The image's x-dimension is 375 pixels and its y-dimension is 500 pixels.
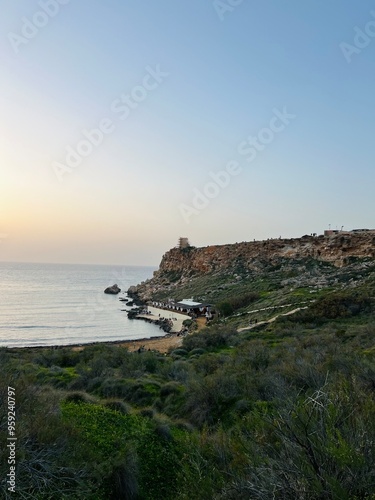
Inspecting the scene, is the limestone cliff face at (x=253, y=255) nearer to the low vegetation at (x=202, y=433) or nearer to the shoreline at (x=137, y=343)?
the shoreline at (x=137, y=343)

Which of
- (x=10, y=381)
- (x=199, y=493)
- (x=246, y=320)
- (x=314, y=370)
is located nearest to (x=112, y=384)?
(x=314, y=370)

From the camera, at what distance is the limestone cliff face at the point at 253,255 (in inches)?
2518

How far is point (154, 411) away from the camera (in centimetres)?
1184

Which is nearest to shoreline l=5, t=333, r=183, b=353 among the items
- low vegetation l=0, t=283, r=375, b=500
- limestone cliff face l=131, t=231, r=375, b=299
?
low vegetation l=0, t=283, r=375, b=500

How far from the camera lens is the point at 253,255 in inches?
3334

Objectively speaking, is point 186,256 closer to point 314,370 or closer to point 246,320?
point 246,320

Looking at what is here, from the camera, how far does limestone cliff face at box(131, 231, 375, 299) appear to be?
64.0 m

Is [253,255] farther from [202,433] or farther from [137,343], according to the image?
[202,433]

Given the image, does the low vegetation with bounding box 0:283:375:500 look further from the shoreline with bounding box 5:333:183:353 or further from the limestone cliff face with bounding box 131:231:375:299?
the limestone cliff face with bounding box 131:231:375:299

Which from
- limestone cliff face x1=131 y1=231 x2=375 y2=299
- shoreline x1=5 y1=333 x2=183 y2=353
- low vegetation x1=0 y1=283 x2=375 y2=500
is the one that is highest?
limestone cliff face x1=131 y1=231 x2=375 y2=299

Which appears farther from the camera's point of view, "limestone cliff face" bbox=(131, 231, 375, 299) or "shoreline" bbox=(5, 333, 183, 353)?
"limestone cliff face" bbox=(131, 231, 375, 299)

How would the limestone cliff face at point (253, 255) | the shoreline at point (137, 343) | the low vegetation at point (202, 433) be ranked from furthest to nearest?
the limestone cliff face at point (253, 255)
the shoreline at point (137, 343)
the low vegetation at point (202, 433)

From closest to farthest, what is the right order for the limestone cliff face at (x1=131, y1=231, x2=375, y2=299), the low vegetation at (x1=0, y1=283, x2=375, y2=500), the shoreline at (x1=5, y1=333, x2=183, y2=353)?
the low vegetation at (x1=0, y1=283, x2=375, y2=500) < the shoreline at (x1=5, y1=333, x2=183, y2=353) < the limestone cliff face at (x1=131, y1=231, x2=375, y2=299)

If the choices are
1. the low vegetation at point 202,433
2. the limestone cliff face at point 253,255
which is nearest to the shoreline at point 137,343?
the low vegetation at point 202,433
